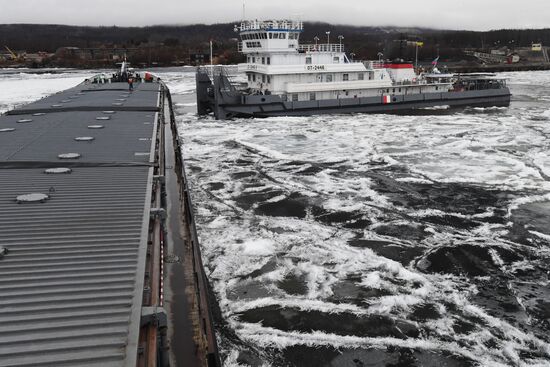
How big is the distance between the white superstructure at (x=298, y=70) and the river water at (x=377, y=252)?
38.1ft

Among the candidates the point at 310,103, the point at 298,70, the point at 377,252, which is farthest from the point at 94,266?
the point at 298,70

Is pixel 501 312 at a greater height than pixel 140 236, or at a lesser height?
lesser

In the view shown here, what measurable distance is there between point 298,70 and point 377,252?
24380 millimetres

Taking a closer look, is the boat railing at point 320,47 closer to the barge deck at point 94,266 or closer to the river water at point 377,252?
the river water at point 377,252

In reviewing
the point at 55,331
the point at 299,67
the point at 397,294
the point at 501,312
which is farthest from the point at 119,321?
the point at 299,67

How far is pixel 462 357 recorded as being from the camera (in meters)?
7.26

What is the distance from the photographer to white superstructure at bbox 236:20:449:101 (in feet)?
110

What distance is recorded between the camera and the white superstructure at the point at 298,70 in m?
33.4

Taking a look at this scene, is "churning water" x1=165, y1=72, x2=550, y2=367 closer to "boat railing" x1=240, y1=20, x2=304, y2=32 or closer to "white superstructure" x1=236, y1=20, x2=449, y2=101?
"white superstructure" x1=236, y1=20, x2=449, y2=101

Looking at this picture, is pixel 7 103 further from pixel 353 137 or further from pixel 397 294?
pixel 397 294

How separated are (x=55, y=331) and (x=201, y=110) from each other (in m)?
31.6

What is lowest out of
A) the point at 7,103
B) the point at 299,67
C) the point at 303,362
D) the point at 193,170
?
the point at 303,362

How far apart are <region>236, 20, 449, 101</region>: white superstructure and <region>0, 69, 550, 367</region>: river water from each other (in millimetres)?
11625

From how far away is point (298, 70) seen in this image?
33.2 meters
